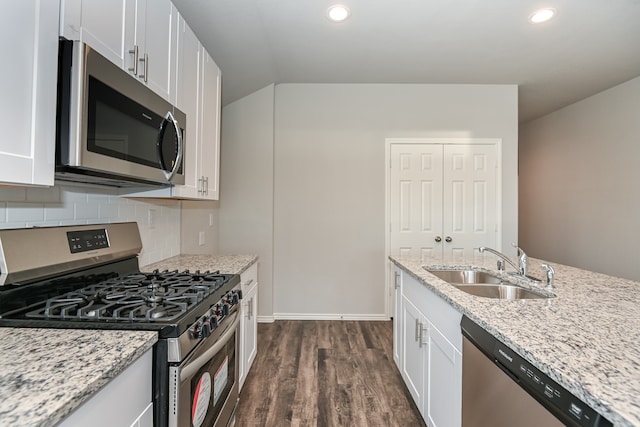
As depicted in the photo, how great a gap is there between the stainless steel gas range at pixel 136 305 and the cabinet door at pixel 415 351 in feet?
3.38

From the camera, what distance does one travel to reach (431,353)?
1.66 m

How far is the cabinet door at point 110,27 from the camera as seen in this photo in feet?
3.41

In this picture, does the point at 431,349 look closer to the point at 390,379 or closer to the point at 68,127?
the point at 390,379

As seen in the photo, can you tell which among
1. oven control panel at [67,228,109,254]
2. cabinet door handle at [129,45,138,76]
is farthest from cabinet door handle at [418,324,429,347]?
cabinet door handle at [129,45,138,76]

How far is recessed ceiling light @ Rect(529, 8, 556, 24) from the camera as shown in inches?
91.8

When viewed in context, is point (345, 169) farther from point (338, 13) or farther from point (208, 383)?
point (208, 383)

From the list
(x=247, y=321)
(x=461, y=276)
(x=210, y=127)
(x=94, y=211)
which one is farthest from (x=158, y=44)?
(x=461, y=276)

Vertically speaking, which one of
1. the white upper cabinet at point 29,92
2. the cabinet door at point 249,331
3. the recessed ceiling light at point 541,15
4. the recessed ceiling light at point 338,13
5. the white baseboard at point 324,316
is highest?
the recessed ceiling light at point 541,15

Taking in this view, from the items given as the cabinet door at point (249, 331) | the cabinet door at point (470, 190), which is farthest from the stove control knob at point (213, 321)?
the cabinet door at point (470, 190)

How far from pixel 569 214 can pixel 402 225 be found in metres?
2.46

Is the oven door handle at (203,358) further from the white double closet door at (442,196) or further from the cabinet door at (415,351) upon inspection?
the white double closet door at (442,196)

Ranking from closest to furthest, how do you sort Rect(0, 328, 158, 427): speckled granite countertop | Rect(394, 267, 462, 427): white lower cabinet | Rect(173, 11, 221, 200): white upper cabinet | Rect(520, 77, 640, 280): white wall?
1. Rect(0, 328, 158, 427): speckled granite countertop
2. Rect(394, 267, 462, 427): white lower cabinet
3. Rect(173, 11, 221, 200): white upper cabinet
4. Rect(520, 77, 640, 280): white wall

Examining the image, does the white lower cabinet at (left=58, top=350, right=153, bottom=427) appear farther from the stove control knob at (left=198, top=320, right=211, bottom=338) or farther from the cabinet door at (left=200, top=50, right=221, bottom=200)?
the cabinet door at (left=200, top=50, right=221, bottom=200)

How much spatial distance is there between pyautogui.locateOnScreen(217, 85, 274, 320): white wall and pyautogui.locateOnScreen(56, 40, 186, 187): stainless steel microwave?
2150mm
